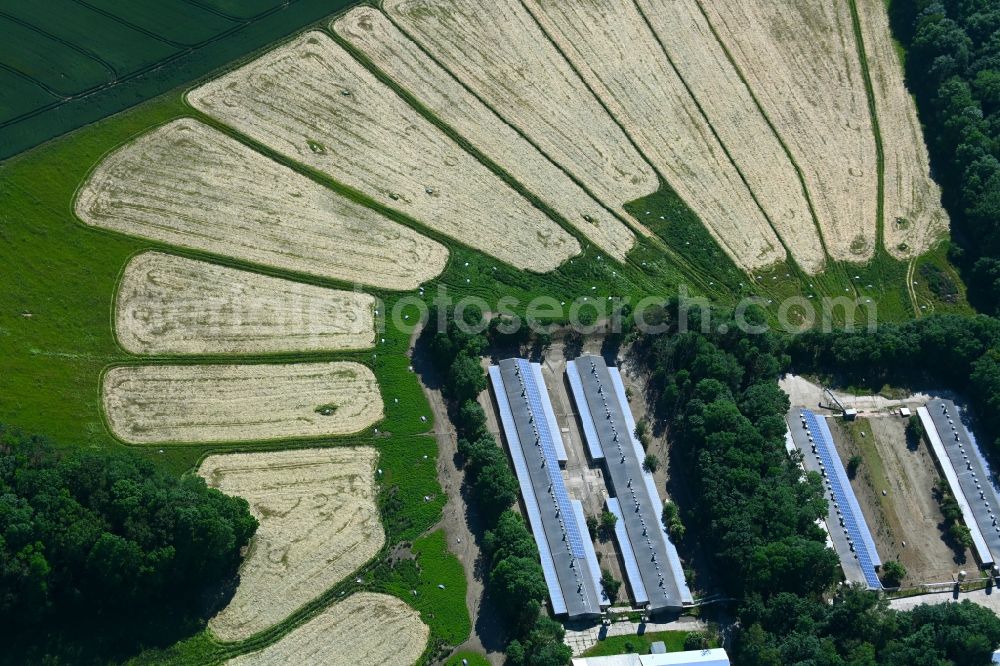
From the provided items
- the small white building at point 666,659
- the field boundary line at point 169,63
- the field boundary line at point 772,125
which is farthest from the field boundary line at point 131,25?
the small white building at point 666,659

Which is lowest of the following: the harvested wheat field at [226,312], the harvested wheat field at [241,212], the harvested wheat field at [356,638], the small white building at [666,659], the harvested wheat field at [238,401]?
the small white building at [666,659]

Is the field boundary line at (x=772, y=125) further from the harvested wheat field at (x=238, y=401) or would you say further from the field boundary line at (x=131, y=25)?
the field boundary line at (x=131, y=25)

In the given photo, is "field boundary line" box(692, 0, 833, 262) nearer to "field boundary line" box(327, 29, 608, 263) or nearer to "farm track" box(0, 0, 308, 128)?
"field boundary line" box(327, 29, 608, 263)

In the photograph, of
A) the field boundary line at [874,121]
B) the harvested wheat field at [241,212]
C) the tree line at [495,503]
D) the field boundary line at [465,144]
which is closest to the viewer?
the tree line at [495,503]

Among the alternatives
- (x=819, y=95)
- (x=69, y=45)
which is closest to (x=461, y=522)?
(x=69, y=45)

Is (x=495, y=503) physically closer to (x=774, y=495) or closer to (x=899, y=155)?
(x=774, y=495)
